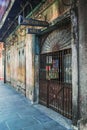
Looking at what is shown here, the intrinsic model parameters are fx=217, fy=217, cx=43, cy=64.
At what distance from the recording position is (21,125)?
21.1 ft

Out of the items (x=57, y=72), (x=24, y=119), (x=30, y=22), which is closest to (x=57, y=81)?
(x=57, y=72)

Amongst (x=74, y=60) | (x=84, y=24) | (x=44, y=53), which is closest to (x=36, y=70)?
Result: (x=44, y=53)

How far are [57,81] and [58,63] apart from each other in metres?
0.64

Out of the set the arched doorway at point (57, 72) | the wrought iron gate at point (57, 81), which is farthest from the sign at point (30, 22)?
the wrought iron gate at point (57, 81)

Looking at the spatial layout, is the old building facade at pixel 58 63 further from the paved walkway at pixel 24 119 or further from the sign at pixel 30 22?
the paved walkway at pixel 24 119

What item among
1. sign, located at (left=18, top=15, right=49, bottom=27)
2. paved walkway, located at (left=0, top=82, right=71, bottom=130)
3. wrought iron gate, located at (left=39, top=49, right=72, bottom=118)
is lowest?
paved walkway, located at (left=0, top=82, right=71, bottom=130)

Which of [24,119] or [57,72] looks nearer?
[24,119]

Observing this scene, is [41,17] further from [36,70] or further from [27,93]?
[27,93]

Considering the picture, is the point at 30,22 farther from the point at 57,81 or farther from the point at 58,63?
the point at 57,81

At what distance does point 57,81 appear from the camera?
7.75 m

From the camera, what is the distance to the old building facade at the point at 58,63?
18.8 ft

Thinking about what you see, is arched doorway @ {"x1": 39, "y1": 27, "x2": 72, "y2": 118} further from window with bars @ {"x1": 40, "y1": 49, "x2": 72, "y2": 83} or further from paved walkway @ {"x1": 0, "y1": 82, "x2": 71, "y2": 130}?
paved walkway @ {"x1": 0, "y1": 82, "x2": 71, "y2": 130}

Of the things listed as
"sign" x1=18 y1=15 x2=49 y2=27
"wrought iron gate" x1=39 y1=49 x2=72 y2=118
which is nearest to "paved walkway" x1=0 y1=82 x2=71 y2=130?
"wrought iron gate" x1=39 y1=49 x2=72 y2=118

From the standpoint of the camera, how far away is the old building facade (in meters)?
5.73
